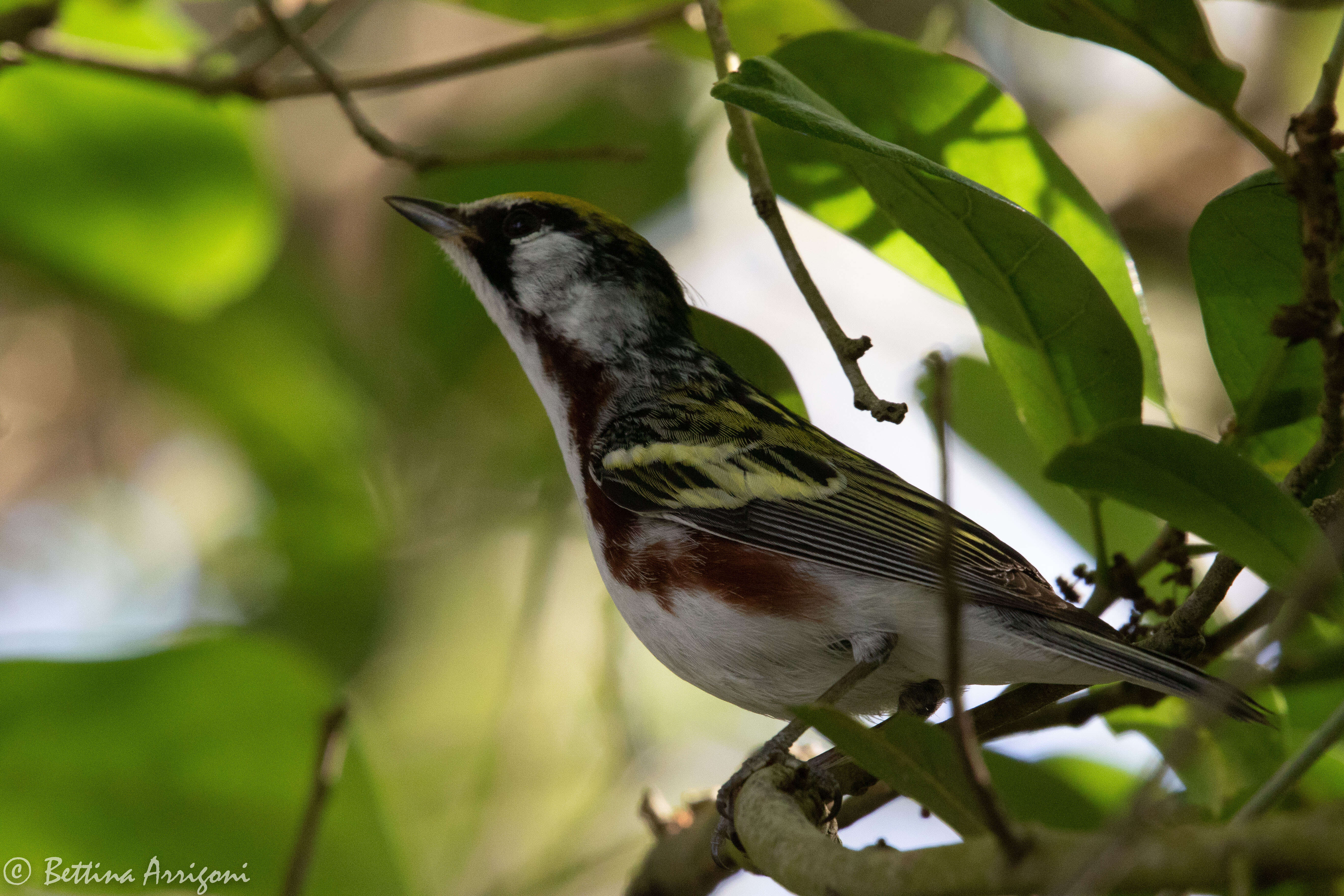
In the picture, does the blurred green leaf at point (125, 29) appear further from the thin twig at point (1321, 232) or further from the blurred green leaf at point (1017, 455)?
the thin twig at point (1321, 232)

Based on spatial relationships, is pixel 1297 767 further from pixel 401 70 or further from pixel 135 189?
pixel 135 189

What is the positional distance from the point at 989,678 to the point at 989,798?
4.02 feet

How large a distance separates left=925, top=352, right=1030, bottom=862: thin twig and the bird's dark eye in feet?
7.49

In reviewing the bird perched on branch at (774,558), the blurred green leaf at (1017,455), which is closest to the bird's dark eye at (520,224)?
the bird perched on branch at (774,558)

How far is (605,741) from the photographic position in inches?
169

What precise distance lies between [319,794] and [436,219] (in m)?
1.68

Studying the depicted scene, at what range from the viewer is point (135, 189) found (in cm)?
411

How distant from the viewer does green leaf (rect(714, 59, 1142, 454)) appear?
2.16 m

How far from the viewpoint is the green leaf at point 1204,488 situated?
68.0 inches

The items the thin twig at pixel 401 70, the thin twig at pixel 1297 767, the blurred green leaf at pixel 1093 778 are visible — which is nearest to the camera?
the thin twig at pixel 1297 767

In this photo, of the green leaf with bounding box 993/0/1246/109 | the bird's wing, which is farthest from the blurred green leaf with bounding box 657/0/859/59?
the green leaf with bounding box 993/0/1246/109

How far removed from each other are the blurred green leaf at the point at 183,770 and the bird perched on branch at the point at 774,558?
0.92 metres

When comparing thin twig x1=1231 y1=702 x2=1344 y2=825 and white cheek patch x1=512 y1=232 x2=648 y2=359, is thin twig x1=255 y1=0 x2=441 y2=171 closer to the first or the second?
white cheek patch x1=512 y1=232 x2=648 y2=359

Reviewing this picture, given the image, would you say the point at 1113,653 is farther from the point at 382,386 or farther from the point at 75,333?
the point at 75,333
